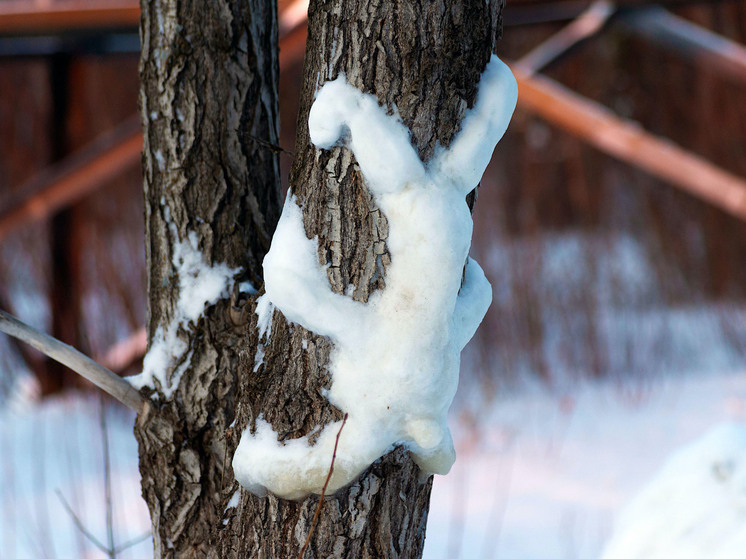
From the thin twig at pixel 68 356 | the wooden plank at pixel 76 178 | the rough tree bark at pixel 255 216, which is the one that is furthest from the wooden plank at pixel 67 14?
the thin twig at pixel 68 356

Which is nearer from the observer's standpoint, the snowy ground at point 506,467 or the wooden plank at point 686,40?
the snowy ground at point 506,467

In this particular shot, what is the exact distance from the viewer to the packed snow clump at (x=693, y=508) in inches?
74.7

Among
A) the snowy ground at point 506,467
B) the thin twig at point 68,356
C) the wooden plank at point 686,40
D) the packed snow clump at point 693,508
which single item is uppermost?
the wooden plank at point 686,40

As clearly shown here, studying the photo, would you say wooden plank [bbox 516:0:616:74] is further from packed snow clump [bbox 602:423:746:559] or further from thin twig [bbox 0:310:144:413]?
thin twig [bbox 0:310:144:413]

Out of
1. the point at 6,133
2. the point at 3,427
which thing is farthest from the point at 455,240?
the point at 6,133

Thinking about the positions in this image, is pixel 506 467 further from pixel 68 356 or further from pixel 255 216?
pixel 68 356

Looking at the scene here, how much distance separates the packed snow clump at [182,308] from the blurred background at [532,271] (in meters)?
1.17

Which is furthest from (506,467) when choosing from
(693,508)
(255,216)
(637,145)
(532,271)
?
(255,216)

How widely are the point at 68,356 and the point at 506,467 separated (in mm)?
2304

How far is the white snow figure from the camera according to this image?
36.5 inches

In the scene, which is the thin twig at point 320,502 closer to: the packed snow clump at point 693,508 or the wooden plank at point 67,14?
the packed snow clump at point 693,508

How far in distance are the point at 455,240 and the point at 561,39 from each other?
2.94m

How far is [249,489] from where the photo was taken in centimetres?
103

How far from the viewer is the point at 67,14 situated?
3.05 metres
